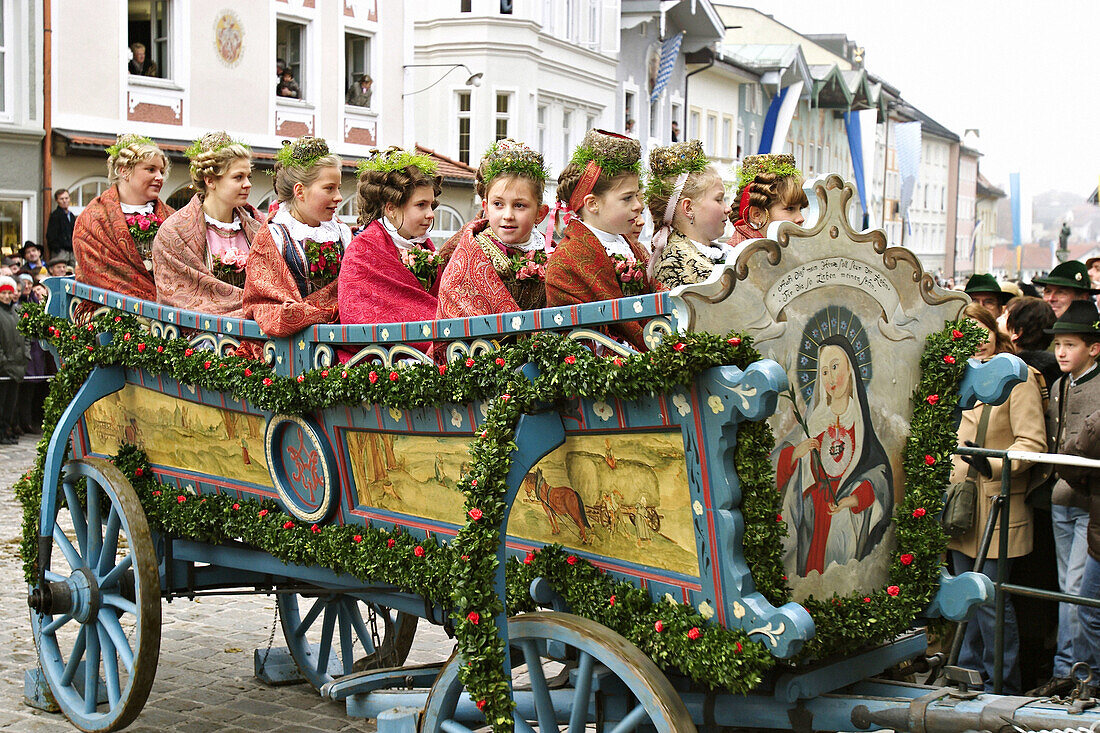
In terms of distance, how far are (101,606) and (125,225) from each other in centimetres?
170

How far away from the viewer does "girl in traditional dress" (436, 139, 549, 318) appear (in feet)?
13.9

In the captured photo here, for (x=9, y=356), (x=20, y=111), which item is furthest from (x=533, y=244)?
(x=20, y=111)

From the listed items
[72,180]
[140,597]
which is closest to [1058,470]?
[140,597]

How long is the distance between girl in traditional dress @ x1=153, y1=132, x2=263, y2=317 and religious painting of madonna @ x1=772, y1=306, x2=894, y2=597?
9.00 ft

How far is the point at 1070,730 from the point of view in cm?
296

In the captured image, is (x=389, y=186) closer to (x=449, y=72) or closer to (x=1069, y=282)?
(x=1069, y=282)

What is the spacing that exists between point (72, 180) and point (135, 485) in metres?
12.8

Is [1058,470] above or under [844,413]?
under

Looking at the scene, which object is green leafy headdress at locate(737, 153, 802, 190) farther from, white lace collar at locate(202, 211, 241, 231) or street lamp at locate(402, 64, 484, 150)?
street lamp at locate(402, 64, 484, 150)

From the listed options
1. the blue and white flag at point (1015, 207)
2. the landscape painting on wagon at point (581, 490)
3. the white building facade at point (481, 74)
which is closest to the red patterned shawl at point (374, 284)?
the landscape painting on wagon at point (581, 490)

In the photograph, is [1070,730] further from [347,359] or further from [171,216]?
[171,216]

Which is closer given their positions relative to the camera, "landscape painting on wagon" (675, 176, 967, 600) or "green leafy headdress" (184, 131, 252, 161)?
"landscape painting on wagon" (675, 176, 967, 600)

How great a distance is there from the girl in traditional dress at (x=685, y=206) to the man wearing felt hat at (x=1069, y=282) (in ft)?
6.79

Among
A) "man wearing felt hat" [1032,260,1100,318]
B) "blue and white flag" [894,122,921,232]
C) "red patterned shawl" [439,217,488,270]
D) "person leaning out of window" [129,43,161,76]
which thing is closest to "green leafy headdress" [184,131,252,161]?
"red patterned shawl" [439,217,488,270]
